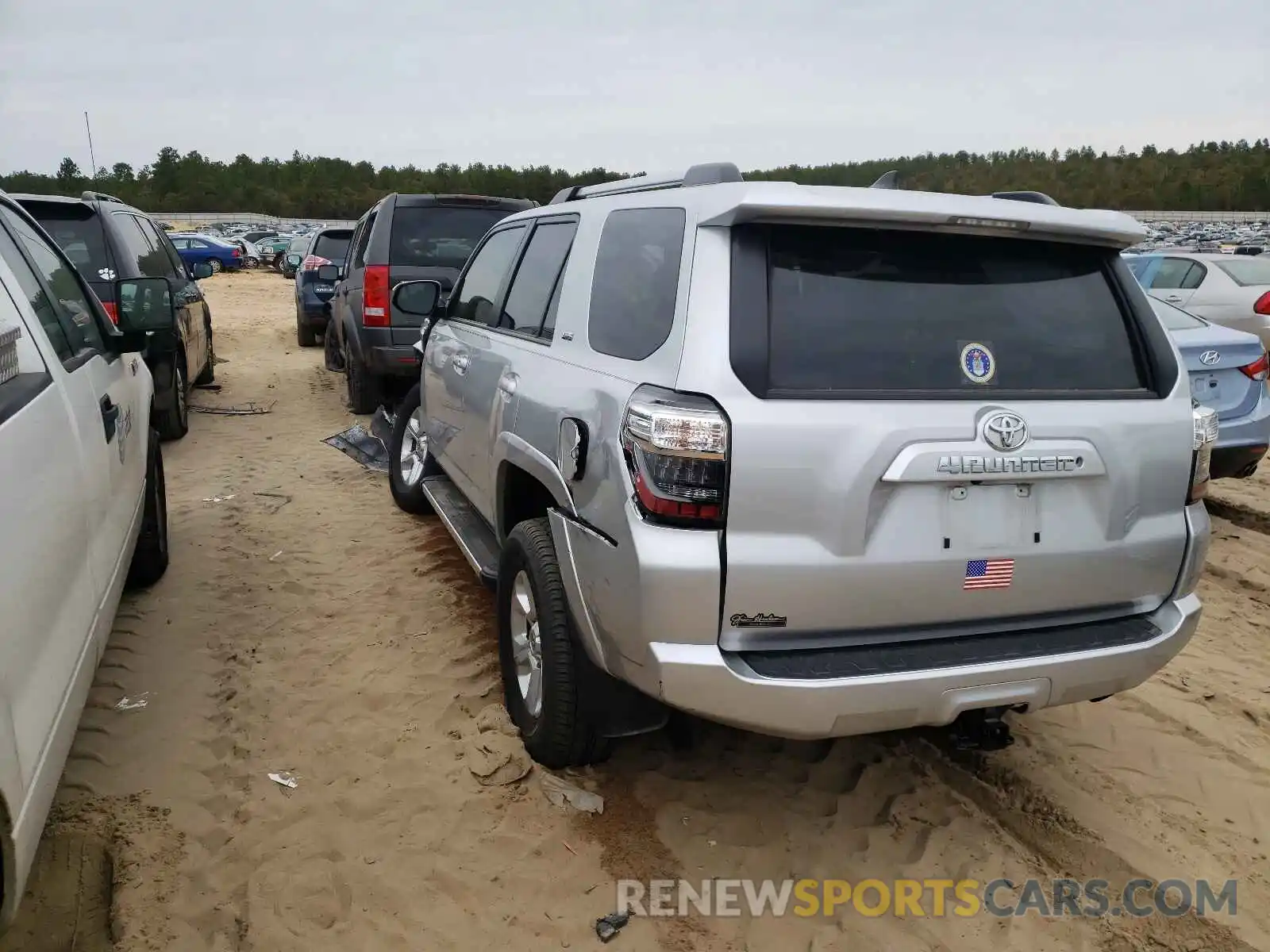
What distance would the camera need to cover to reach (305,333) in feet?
46.4

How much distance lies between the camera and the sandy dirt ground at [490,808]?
257 cm

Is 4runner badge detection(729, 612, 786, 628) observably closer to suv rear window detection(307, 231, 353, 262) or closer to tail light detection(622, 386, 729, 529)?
tail light detection(622, 386, 729, 529)

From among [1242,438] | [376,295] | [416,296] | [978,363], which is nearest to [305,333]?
[376,295]

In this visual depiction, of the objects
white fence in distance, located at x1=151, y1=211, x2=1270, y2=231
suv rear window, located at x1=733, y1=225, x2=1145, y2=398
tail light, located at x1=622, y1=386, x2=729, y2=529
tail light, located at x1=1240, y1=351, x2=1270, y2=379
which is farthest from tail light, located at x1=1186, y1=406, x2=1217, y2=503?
white fence in distance, located at x1=151, y1=211, x2=1270, y2=231

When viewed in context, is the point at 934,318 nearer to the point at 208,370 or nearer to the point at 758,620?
the point at 758,620

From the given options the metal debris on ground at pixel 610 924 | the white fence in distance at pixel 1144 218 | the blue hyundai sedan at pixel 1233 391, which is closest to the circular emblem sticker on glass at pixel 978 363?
the metal debris on ground at pixel 610 924

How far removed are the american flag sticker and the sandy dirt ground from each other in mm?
944

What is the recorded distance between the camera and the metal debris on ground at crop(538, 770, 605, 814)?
3059 mm

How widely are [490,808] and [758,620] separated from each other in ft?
4.15

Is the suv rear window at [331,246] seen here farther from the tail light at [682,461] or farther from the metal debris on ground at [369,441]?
the tail light at [682,461]

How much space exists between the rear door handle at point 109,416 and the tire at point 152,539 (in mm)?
958

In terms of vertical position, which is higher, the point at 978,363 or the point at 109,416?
the point at 978,363

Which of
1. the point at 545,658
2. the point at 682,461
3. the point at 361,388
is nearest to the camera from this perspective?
the point at 682,461

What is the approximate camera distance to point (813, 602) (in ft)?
7.80
